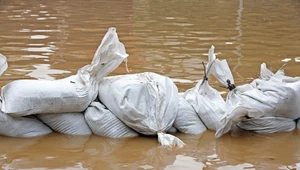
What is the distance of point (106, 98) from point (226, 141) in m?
0.91

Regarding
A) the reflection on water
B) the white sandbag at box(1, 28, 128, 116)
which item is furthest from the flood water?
the white sandbag at box(1, 28, 128, 116)

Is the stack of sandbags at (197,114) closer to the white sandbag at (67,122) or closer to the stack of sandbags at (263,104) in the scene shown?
the stack of sandbags at (263,104)

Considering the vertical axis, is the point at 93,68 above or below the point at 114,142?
above

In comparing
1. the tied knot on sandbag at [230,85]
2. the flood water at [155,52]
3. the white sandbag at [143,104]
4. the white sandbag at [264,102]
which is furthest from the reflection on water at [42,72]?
the white sandbag at [264,102]

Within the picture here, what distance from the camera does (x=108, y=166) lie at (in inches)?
132

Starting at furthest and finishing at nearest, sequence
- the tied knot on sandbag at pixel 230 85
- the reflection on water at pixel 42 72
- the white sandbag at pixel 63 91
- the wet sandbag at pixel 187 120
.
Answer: the reflection on water at pixel 42 72 < the tied knot on sandbag at pixel 230 85 < the wet sandbag at pixel 187 120 < the white sandbag at pixel 63 91

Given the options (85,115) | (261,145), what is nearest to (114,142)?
(85,115)

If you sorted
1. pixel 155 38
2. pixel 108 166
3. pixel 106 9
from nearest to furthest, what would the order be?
pixel 108 166
pixel 155 38
pixel 106 9

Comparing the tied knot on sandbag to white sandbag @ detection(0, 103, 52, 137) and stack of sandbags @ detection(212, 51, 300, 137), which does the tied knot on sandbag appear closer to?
stack of sandbags @ detection(212, 51, 300, 137)

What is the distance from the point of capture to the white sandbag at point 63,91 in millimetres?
3709

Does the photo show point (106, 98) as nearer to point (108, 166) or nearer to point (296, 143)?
point (108, 166)

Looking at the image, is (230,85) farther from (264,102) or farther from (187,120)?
(187,120)

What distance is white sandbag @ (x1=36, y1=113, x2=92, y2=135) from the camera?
388 cm

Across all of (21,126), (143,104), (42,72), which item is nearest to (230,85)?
(143,104)
